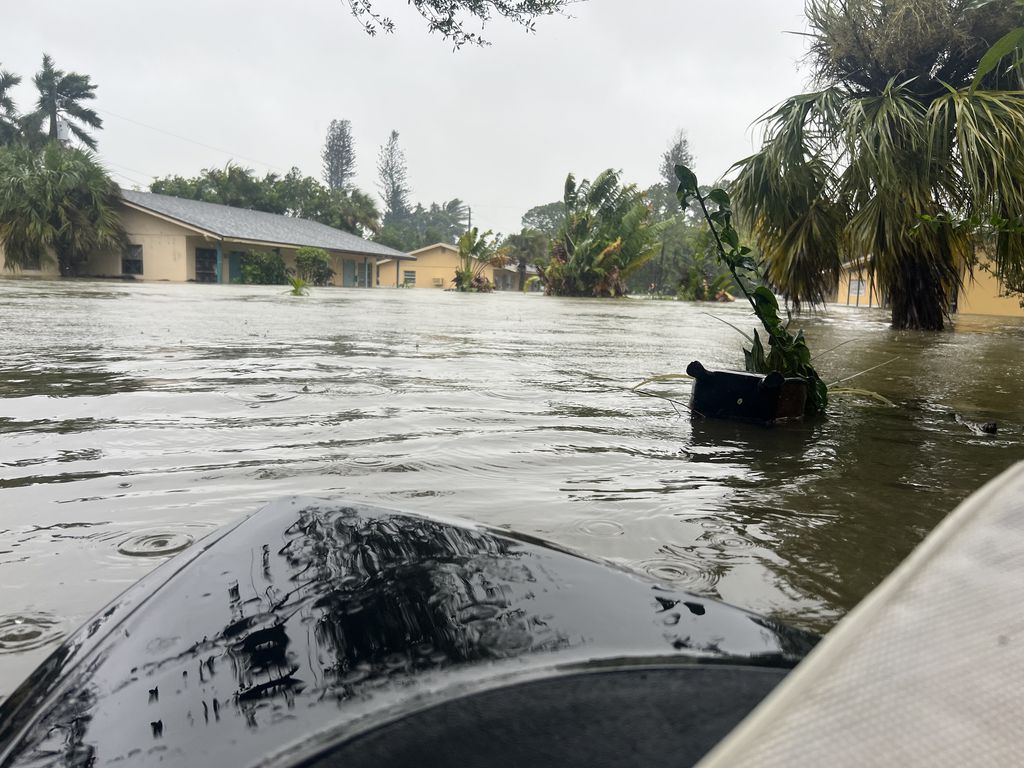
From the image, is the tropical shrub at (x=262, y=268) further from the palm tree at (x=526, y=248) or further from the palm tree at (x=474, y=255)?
the palm tree at (x=526, y=248)

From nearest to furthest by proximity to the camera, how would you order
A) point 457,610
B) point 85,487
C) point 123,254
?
1. point 457,610
2. point 85,487
3. point 123,254

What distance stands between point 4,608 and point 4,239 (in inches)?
1221

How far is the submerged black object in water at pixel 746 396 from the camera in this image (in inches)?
140

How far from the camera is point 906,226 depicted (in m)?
8.05

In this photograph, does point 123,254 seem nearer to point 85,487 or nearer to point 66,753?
point 85,487

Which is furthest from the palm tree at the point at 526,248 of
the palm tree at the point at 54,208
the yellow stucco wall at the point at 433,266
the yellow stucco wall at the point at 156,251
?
the palm tree at the point at 54,208

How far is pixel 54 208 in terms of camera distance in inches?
1054

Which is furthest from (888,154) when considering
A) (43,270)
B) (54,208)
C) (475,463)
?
(43,270)

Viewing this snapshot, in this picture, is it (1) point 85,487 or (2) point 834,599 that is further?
(1) point 85,487

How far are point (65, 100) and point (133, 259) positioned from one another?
21052 mm

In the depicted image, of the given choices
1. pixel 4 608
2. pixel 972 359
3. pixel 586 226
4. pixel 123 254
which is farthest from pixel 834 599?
pixel 123 254

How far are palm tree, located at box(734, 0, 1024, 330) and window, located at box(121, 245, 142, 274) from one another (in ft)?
87.6

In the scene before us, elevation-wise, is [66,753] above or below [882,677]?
below

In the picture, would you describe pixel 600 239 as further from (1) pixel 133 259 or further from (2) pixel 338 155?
(2) pixel 338 155
